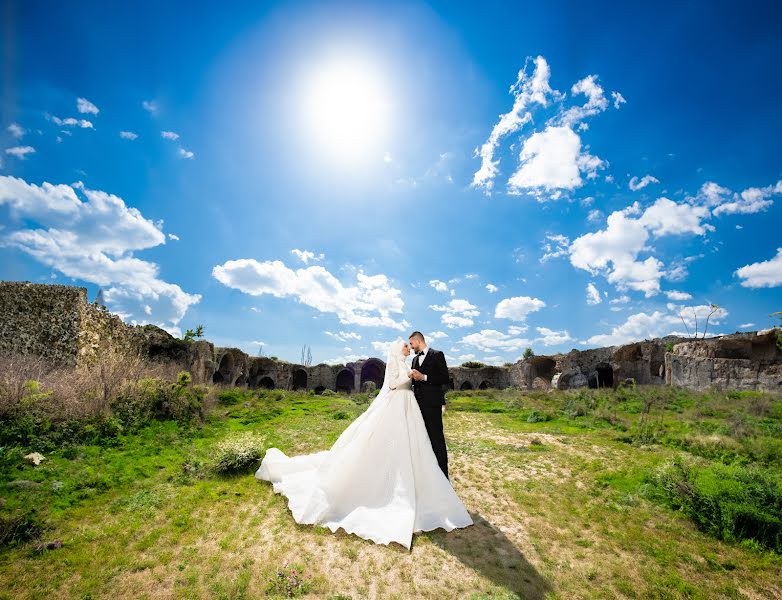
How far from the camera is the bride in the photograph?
484 cm

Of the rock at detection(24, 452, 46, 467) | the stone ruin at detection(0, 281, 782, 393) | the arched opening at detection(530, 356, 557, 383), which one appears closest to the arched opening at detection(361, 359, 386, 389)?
the stone ruin at detection(0, 281, 782, 393)

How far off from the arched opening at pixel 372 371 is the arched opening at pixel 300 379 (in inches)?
298

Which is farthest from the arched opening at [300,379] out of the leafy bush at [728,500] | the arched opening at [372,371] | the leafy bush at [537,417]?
the leafy bush at [728,500]

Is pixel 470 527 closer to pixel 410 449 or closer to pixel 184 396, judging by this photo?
pixel 410 449

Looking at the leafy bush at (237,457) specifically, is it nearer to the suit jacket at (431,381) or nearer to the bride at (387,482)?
the bride at (387,482)

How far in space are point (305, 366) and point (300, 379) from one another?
2.56 metres

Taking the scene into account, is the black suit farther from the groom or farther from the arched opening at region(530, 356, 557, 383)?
the arched opening at region(530, 356, 557, 383)

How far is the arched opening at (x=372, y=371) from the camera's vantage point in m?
45.0

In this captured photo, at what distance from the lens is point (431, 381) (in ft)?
19.3

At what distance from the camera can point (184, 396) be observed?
11.1 metres

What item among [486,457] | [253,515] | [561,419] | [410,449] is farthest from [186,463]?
[561,419]

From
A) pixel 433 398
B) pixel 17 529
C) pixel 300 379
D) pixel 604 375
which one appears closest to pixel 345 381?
pixel 300 379

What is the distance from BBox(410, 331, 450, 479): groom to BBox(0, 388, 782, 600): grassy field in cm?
120

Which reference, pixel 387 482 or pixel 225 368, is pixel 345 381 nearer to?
pixel 225 368
